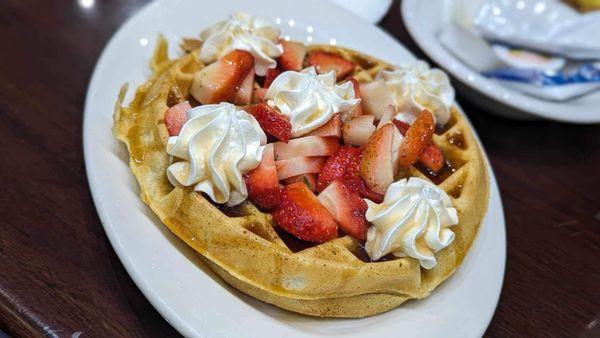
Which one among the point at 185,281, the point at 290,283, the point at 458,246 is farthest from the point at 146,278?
the point at 458,246

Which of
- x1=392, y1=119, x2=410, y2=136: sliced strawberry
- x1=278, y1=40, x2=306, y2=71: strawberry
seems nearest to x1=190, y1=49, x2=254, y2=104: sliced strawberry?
x1=278, y1=40, x2=306, y2=71: strawberry

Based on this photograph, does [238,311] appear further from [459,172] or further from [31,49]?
[31,49]

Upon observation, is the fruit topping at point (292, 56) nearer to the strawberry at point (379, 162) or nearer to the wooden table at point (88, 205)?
the strawberry at point (379, 162)

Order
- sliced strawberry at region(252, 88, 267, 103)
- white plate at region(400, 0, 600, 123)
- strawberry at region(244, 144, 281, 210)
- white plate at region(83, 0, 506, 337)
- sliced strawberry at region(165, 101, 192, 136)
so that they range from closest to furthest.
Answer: white plate at region(83, 0, 506, 337) < strawberry at region(244, 144, 281, 210) < sliced strawberry at region(165, 101, 192, 136) < sliced strawberry at region(252, 88, 267, 103) < white plate at region(400, 0, 600, 123)

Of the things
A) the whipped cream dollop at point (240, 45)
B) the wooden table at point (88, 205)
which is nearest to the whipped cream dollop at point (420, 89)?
the whipped cream dollop at point (240, 45)

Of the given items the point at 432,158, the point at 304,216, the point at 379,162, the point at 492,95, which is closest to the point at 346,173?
the point at 379,162

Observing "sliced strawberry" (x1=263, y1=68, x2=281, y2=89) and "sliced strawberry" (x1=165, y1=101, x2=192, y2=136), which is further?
"sliced strawberry" (x1=263, y1=68, x2=281, y2=89)

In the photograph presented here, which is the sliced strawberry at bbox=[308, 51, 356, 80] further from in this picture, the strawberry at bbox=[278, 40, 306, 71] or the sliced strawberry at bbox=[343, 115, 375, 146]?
the sliced strawberry at bbox=[343, 115, 375, 146]

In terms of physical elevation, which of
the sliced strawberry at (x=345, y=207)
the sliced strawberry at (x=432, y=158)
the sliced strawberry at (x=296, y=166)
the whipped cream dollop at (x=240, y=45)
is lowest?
the sliced strawberry at (x=432, y=158)
